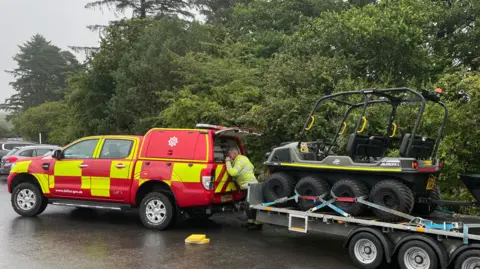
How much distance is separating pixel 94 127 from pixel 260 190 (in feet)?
49.9

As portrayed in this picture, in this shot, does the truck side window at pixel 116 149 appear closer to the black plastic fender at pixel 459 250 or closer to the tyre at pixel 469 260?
the black plastic fender at pixel 459 250

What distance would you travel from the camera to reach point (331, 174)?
7184mm

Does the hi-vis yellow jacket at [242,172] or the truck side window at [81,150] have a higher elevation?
the truck side window at [81,150]

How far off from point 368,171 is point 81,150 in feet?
19.5

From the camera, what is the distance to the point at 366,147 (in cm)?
738

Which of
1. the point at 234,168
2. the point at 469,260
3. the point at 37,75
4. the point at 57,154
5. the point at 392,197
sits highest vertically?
the point at 37,75

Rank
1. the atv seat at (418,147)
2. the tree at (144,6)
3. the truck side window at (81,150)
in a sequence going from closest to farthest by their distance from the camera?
the atv seat at (418,147), the truck side window at (81,150), the tree at (144,6)

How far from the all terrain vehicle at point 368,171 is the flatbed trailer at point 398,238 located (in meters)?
0.17

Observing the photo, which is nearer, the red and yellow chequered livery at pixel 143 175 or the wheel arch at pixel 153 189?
the red and yellow chequered livery at pixel 143 175

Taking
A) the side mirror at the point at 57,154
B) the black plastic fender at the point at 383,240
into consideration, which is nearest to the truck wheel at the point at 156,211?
the side mirror at the point at 57,154

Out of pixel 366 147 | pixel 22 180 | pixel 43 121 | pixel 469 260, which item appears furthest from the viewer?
pixel 43 121

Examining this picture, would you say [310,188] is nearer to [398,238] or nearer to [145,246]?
[398,238]

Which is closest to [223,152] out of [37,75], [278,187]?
[278,187]

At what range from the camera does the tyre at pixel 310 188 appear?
7.09 meters
